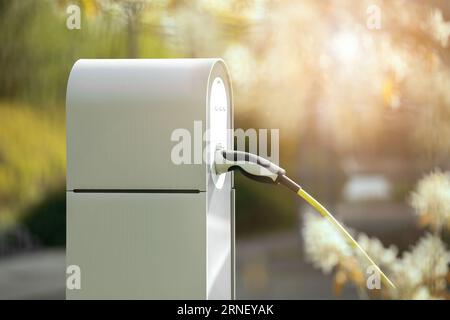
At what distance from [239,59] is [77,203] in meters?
1.36

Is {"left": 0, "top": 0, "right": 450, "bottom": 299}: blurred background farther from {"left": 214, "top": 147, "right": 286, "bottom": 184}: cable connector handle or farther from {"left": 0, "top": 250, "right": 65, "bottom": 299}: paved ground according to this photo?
{"left": 214, "top": 147, "right": 286, "bottom": 184}: cable connector handle

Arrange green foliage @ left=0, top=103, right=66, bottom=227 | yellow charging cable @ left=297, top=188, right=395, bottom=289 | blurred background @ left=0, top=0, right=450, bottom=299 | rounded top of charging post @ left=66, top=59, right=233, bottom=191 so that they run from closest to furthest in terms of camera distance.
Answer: rounded top of charging post @ left=66, top=59, right=233, bottom=191, yellow charging cable @ left=297, top=188, right=395, bottom=289, blurred background @ left=0, top=0, right=450, bottom=299, green foliage @ left=0, top=103, right=66, bottom=227

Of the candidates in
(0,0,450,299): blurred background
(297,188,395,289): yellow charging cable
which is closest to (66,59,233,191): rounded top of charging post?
(297,188,395,289): yellow charging cable

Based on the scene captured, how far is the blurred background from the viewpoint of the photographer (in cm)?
264

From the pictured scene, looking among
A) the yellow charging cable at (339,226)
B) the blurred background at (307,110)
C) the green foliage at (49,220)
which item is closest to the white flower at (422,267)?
the blurred background at (307,110)

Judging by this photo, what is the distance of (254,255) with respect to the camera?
2.76m

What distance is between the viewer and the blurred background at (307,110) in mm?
2643

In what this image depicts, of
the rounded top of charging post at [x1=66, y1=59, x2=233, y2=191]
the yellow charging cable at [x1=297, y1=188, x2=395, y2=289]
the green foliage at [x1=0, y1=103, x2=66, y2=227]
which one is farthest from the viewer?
the green foliage at [x1=0, y1=103, x2=66, y2=227]

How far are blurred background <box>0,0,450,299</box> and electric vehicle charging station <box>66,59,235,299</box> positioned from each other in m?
1.22

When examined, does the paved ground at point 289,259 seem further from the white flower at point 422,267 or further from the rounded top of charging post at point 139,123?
the rounded top of charging post at point 139,123

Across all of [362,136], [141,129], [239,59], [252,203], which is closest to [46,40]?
[239,59]

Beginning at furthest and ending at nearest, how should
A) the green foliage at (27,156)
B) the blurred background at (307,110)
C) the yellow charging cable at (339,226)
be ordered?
the green foliage at (27,156) < the blurred background at (307,110) < the yellow charging cable at (339,226)

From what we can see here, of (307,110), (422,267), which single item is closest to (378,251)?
(422,267)

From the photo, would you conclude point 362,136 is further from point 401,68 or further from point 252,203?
point 252,203
